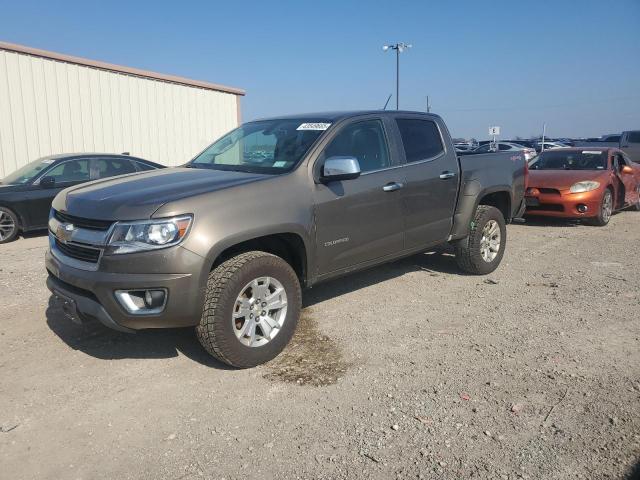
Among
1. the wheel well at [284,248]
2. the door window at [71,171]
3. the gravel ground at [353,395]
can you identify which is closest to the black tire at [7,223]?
the door window at [71,171]

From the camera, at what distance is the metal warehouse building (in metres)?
12.3

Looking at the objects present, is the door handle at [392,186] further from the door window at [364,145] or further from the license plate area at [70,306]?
the license plate area at [70,306]

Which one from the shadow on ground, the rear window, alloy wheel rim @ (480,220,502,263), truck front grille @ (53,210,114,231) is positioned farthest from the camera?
alloy wheel rim @ (480,220,502,263)

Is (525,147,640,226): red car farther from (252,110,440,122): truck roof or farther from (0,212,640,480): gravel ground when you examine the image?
(252,110,440,122): truck roof

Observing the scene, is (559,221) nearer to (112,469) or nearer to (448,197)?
(448,197)

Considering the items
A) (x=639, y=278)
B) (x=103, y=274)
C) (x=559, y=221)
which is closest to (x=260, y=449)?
(x=103, y=274)

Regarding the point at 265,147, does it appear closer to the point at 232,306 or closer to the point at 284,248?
the point at 284,248

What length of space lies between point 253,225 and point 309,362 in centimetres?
111

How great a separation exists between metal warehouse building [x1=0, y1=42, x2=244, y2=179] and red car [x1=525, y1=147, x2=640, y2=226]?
1022 cm

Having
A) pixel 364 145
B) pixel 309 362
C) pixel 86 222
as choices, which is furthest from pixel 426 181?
pixel 86 222

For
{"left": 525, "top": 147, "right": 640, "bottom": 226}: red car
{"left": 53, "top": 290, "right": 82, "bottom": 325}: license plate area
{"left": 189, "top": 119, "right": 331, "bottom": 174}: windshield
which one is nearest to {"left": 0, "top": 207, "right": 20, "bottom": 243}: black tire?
{"left": 189, "top": 119, "right": 331, "bottom": 174}: windshield

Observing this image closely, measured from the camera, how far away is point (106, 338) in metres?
4.39

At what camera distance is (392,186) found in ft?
15.4

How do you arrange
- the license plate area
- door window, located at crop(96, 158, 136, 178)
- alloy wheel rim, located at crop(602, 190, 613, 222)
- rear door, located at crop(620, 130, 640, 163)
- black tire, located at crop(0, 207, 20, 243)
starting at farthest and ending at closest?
rear door, located at crop(620, 130, 640, 163) < alloy wheel rim, located at crop(602, 190, 613, 222) < door window, located at crop(96, 158, 136, 178) < black tire, located at crop(0, 207, 20, 243) < the license plate area
